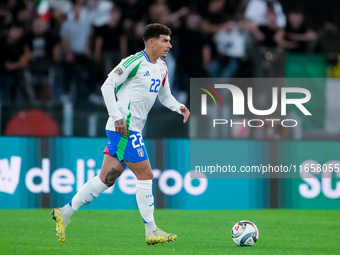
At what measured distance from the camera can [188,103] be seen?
408 inches

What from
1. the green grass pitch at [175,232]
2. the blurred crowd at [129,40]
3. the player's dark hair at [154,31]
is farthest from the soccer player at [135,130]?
the blurred crowd at [129,40]

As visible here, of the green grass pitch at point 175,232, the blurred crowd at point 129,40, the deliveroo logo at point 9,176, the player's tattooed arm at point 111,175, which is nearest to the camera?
the green grass pitch at point 175,232

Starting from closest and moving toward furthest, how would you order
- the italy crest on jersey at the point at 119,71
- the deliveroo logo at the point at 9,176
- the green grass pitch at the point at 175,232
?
the green grass pitch at the point at 175,232
the italy crest on jersey at the point at 119,71
the deliveroo logo at the point at 9,176

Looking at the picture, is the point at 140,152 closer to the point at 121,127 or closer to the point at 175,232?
the point at 121,127

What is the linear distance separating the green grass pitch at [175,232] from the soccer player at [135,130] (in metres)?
0.32

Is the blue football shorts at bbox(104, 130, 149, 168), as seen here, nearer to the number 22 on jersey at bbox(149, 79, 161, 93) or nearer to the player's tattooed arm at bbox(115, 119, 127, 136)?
the player's tattooed arm at bbox(115, 119, 127, 136)

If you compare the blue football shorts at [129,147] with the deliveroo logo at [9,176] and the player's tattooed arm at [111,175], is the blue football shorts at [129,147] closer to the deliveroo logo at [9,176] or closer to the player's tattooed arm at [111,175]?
the player's tattooed arm at [111,175]

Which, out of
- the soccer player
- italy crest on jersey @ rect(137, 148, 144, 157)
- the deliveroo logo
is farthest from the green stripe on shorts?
the deliveroo logo

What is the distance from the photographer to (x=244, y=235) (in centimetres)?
578

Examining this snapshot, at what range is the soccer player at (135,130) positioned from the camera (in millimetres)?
5797

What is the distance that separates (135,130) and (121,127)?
342 mm

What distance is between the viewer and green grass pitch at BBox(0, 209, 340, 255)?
554 cm

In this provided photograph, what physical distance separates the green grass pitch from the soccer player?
0.32m

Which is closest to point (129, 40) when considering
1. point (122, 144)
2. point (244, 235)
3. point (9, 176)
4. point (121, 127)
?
point (9, 176)
